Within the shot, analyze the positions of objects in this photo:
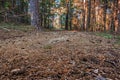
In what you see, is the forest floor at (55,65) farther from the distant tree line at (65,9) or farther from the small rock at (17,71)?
the distant tree line at (65,9)

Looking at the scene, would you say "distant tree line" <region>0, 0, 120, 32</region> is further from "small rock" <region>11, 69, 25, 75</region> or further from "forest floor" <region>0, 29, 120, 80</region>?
"small rock" <region>11, 69, 25, 75</region>

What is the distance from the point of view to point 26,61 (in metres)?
3.55

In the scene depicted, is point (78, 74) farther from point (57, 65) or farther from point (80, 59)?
point (80, 59)

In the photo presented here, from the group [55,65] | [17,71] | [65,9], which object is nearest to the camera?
[17,71]

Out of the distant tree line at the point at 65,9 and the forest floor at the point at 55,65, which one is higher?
the distant tree line at the point at 65,9

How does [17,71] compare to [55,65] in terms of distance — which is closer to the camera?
[17,71]

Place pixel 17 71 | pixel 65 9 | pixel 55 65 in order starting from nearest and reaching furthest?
pixel 17 71 → pixel 55 65 → pixel 65 9

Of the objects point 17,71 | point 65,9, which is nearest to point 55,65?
point 17,71

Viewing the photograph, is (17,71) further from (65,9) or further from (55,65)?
(65,9)

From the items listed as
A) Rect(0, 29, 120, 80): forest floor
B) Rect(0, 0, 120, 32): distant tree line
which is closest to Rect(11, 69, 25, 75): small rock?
Rect(0, 29, 120, 80): forest floor

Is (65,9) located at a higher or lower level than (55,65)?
higher

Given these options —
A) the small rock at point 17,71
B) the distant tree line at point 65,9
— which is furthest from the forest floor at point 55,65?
the distant tree line at point 65,9

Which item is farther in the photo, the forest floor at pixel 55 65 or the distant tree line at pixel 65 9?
the distant tree line at pixel 65 9

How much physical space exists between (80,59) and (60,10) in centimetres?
2451
